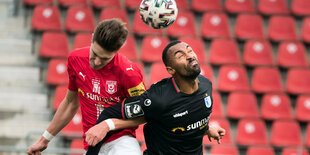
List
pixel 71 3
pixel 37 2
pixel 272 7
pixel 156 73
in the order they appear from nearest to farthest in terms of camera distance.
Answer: pixel 156 73
pixel 37 2
pixel 71 3
pixel 272 7

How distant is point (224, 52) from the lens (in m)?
8.03

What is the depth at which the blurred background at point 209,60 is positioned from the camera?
6.88 metres

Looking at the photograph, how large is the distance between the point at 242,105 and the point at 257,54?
1140 mm

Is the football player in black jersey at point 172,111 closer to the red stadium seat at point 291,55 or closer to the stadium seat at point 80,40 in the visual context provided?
the stadium seat at point 80,40

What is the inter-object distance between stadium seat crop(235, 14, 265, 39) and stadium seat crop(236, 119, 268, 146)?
1844 mm

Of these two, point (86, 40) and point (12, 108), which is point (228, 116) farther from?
point (12, 108)

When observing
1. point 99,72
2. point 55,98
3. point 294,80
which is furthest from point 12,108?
point 294,80

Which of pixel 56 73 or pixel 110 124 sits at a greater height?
pixel 56 73

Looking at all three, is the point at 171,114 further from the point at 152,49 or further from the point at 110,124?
the point at 152,49

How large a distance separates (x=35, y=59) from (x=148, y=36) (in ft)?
6.38

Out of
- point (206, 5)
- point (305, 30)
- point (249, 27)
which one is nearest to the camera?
point (249, 27)

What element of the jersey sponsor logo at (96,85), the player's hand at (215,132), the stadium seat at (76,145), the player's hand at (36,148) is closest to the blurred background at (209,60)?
the stadium seat at (76,145)

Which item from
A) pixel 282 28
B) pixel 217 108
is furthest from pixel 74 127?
pixel 282 28

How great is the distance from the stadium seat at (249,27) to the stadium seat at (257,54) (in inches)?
10.3
